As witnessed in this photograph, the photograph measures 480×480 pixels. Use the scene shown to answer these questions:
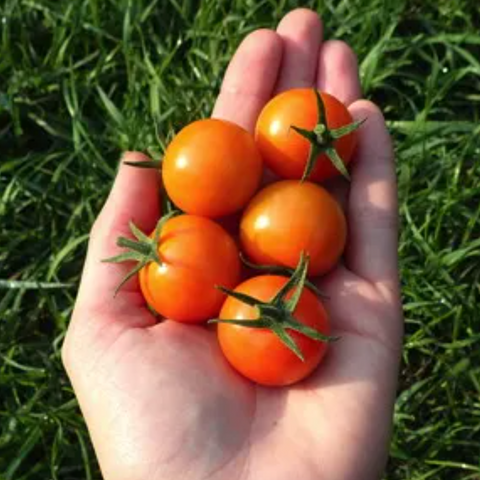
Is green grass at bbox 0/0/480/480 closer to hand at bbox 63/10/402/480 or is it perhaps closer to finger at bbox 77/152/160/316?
finger at bbox 77/152/160/316

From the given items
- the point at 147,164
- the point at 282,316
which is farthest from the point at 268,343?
the point at 147,164

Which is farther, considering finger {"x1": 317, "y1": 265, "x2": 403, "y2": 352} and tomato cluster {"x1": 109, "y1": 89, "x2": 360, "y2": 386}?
finger {"x1": 317, "y1": 265, "x2": 403, "y2": 352}

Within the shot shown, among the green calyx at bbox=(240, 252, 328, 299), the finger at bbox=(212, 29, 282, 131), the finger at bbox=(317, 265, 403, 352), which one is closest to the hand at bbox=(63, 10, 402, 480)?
the finger at bbox=(317, 265, 403, 352)

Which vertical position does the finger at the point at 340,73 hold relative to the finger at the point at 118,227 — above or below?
above

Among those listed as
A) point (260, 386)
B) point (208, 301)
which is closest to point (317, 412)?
point (260, 386)

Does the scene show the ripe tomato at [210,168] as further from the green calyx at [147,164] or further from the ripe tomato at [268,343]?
the ripe tomato at [268,343]

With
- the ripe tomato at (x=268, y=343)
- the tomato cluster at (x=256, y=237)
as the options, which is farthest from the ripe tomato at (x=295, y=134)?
the ripe tomato at (x=268, y=343)

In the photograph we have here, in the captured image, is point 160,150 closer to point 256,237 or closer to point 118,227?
point 118,227
